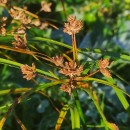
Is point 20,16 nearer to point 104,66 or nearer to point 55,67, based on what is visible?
point 55,67

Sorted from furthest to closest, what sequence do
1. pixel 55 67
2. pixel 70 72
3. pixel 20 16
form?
pixel 20 16, pixel 55 67, pixel 70 72

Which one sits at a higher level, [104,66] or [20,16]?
[20,16]

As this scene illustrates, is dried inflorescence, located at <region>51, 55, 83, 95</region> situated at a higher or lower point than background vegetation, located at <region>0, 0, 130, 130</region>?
lower

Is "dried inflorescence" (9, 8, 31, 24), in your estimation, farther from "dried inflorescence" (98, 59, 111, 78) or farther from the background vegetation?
"dried inflorescence" (98, 59, 111, 78)

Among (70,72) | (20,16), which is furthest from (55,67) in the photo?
(20,16)

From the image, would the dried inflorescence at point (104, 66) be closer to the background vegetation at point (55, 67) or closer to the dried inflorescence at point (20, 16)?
the background vegetation at point (55, 67)

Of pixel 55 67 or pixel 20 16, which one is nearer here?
pixel 55 67

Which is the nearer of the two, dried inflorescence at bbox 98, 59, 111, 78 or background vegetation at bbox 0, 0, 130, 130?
dried inflorescence at bbox 98, 59, 111, 78

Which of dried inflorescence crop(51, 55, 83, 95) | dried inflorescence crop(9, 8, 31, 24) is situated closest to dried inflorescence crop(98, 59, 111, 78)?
dried inflorescence crop(51, 55, 83, 95)

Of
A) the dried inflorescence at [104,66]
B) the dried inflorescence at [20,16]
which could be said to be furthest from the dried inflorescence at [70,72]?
the dried inflorescence at [20,16]
